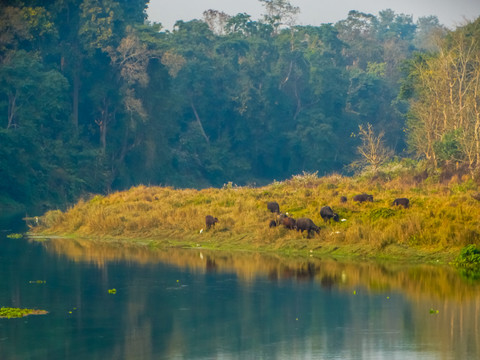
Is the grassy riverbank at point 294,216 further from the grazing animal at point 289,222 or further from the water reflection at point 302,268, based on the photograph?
the water reflection at point 302,268

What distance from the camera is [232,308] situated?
1895 cm

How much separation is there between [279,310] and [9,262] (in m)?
11.1

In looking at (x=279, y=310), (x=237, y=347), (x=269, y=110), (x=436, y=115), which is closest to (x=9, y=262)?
(x=279, y=310)

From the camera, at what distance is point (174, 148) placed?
8212 centimetres

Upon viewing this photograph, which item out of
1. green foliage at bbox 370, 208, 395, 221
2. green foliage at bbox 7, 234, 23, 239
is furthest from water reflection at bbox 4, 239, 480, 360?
green foliage at bbox 7, 234, 23, 239

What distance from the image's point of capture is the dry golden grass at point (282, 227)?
26.0 meters

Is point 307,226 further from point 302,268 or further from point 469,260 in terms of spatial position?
point 469,260

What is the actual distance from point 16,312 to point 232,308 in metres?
4.48

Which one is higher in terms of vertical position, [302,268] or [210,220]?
[210,220]

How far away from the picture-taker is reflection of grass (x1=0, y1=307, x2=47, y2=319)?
1788cm

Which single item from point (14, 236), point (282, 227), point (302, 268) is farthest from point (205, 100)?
point (302, 268)

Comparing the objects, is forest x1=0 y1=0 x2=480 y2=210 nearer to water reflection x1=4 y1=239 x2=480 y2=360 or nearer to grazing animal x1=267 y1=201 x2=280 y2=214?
grazing animal x1=267 y1=201 x2=280 y2=214

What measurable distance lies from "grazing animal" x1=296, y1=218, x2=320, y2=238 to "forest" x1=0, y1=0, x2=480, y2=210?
1703 centimetres

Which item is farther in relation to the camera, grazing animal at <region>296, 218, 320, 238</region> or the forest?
the forest
